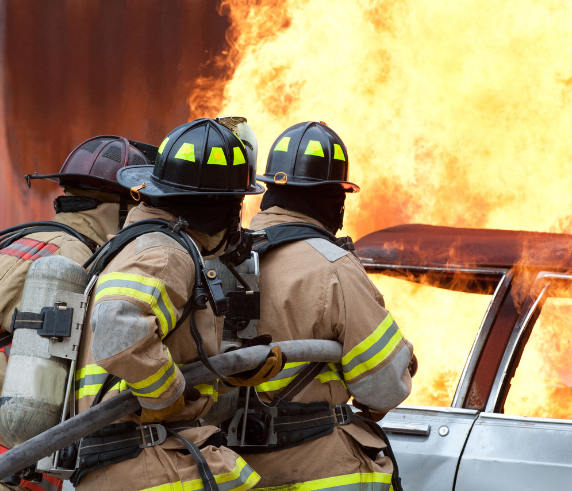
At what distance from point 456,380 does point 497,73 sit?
403 centimetres

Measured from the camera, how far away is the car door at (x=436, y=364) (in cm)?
291

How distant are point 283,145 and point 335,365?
1.14 meters

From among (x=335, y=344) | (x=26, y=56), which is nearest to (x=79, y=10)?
(x=26, y=56)

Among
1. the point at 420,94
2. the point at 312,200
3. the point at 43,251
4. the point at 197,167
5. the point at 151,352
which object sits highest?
the point at 420,94

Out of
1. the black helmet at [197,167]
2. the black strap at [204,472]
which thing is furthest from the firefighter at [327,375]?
the black strap at [204,472]

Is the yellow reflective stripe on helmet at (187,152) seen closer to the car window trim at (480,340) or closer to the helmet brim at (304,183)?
the helmet brim at (304,183)

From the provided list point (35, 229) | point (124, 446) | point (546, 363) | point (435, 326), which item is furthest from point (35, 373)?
point (546, 363)

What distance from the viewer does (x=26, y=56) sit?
8328 millimetres

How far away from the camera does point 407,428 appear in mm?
3027

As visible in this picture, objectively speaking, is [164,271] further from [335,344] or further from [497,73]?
[497,73]

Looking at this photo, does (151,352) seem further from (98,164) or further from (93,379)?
(98,164)

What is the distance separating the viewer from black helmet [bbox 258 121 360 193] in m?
3.29

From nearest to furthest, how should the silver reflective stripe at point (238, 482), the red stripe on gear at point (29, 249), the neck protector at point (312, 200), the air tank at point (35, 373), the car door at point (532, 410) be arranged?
1. the air tank at point (35, 373)
2. the silver reflective stripe at point (238, 482)
3. the car door at point (532, 410)
4. the red stripe on gear at point (29, 249)
5. the neck protector at point (312, 200)

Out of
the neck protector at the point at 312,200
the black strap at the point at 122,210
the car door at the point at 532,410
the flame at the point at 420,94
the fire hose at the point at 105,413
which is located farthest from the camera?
the flame at the point at 420,94
